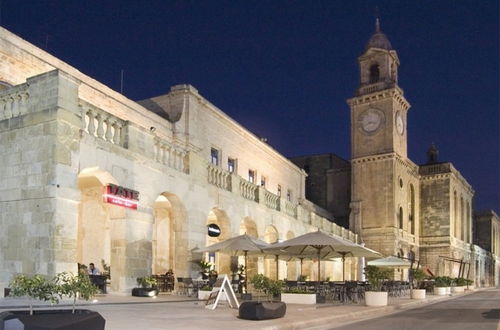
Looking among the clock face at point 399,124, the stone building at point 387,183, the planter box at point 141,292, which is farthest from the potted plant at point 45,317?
the clock face at point 399,124

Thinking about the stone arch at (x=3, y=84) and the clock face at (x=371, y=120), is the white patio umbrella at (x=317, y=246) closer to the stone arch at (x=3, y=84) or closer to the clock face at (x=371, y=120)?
the stone arch at (x=3, y=84)

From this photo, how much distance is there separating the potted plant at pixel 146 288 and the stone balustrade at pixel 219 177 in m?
6.42

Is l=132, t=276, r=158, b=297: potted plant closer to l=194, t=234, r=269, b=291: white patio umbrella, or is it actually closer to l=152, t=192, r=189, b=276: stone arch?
l=194, t=234, r=269, b=291: white patio umbrella

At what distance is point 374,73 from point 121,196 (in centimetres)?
4272

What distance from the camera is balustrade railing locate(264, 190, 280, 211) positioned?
3049cm

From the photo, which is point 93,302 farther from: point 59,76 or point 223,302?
Result: point 59,76

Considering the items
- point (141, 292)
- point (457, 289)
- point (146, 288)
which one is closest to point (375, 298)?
point (146, 288)

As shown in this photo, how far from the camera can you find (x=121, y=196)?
17859 mm

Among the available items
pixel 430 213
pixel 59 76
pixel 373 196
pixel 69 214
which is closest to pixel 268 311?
pixel 69 214

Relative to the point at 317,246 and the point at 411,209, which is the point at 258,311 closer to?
the point at 317,246

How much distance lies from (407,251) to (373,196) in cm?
705

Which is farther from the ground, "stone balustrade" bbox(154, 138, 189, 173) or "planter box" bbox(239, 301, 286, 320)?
"stone balustrade" bbox(154, 138, 189, 173)

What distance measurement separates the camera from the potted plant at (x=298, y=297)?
20.1 metres

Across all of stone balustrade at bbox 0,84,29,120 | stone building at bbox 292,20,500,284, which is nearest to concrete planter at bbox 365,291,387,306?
stone balustrade at bbox 0,84,29,120
